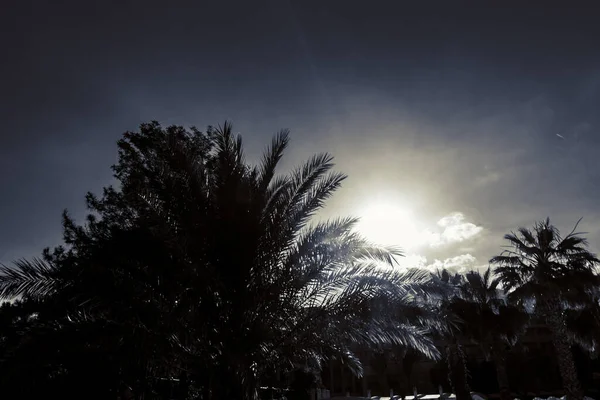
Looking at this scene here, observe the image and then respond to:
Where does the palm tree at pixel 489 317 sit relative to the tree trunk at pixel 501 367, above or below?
above

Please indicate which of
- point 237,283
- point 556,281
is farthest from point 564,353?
point 237,283

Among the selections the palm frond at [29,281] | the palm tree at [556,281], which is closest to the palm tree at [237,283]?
the palm frond at [29,281]

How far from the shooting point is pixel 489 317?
23328mm

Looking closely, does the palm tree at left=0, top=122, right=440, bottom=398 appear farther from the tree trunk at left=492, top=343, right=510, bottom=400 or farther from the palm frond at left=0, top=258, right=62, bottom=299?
the tree trunk at left=492, top=343, right=510, bottom=400

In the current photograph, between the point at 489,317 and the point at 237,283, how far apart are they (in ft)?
63.9

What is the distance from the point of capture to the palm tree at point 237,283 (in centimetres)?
756

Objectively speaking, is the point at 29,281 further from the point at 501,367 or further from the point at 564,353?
the point at 501,367

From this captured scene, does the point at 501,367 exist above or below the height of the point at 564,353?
below

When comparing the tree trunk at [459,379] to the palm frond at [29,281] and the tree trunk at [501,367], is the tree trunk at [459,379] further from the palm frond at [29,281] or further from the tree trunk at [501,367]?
the palm frond at [29,281]

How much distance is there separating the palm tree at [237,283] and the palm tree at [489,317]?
15.8m

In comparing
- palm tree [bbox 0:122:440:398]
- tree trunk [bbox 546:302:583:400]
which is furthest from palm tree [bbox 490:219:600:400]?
palm tree [bbox 0:122:440:398]

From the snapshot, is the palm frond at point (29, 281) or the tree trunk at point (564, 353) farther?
the tree trunk at point (564, 353)

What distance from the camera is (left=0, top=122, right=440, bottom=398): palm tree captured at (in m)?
7.56

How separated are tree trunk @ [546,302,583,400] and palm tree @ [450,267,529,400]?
8.39 ft
